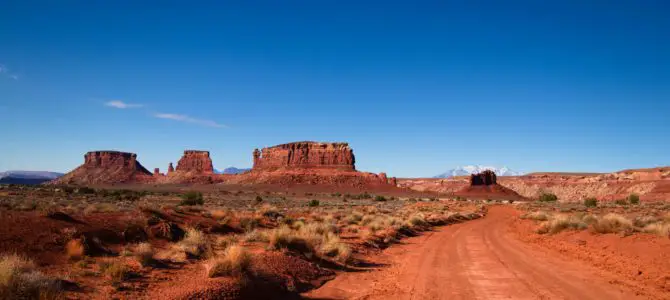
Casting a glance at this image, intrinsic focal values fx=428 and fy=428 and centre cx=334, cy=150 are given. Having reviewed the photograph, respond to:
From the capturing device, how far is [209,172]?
15950 cm

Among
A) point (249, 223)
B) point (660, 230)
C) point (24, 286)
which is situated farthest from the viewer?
point (249, 223)

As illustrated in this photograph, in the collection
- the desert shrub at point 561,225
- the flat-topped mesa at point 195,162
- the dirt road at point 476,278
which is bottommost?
the dirt road at point 476,278

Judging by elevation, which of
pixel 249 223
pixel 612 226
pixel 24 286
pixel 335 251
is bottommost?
pixel 335 251

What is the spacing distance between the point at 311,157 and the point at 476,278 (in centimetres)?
12667

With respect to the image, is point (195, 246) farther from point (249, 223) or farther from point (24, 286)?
point (249, 223)

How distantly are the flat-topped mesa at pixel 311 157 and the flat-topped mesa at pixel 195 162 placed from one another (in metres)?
30.8

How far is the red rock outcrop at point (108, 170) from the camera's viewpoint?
145 meters

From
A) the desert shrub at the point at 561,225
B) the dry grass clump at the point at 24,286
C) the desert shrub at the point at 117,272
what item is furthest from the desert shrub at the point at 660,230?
the dry grass clump at the point at 24,286

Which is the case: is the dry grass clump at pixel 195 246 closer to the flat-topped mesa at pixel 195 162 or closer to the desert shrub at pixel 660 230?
the desert shrub at pixel 660 230

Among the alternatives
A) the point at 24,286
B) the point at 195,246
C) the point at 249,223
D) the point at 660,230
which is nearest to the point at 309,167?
the point at 249,223

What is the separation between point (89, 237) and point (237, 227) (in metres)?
8.21

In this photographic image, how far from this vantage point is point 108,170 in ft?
497

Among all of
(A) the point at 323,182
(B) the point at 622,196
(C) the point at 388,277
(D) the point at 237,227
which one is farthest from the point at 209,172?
(C) the point at 388,277

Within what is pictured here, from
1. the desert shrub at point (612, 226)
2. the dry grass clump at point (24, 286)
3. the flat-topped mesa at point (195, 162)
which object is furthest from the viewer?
the flat-topped mesa at point (195, 162)
